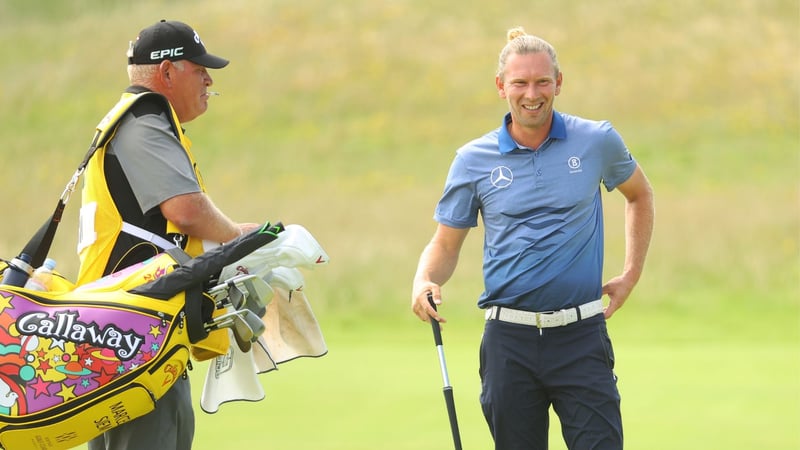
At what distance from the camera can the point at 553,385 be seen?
4.12m

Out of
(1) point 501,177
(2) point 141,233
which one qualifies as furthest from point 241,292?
Result: (1) point 501,177

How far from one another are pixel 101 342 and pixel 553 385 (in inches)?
54.4

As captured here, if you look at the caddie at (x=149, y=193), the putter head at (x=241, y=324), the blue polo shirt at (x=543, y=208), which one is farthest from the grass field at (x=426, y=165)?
the putter head at (x=241, y=324)

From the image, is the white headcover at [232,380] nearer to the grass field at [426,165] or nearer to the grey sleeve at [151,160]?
the grey sleeve at [151,160]

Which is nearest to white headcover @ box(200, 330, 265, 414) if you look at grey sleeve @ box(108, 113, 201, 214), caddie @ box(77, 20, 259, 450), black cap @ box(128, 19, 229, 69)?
caddie @ box(77, 20, 259, 450)

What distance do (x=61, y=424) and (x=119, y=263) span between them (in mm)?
499

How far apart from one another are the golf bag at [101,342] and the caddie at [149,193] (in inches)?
4.6

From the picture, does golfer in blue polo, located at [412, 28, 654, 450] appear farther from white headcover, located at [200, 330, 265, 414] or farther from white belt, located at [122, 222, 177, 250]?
white belt, located at [122, 222, 177, 250]

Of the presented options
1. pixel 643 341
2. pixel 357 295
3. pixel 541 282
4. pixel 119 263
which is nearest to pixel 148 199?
pixel 119 263

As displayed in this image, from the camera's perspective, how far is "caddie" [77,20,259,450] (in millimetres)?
3693

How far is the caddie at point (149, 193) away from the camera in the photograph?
12.1 ft

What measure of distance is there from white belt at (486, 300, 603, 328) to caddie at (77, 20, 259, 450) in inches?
32.7

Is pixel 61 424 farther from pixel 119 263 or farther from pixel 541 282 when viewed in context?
pixel 541 282

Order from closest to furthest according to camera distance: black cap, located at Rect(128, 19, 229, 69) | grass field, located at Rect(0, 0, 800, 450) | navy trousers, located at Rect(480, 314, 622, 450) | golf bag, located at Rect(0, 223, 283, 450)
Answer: golf bag, located at Rect(0, 223, 283, 450) < black cap, located at Rect(128, 19, 229, 69) < navy trousers, located at Rect(480, 314, 622, 450) < grass field, located at Rect(0, 0, 800, 450)
